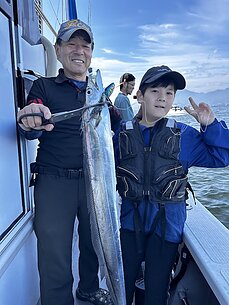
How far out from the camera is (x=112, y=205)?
1.37 m

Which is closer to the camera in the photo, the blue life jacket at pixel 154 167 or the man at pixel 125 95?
the blue life jacket at pixel 154 167

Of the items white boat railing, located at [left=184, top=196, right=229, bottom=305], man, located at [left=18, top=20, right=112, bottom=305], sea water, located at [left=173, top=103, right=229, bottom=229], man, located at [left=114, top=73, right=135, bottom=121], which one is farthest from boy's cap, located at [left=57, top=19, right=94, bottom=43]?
sea water, located at [left=173, top=103, right=229, bottom=229]

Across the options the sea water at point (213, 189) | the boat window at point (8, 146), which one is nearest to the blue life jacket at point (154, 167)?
the boat window at point (8, 146)

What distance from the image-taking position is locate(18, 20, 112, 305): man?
173cm

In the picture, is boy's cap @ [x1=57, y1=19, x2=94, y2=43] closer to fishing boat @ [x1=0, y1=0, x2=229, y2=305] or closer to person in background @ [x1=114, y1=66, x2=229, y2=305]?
fishing boat @ [x1=0, y1=0, x2=229, y2=305]

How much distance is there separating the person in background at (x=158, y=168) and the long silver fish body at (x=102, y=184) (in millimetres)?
293

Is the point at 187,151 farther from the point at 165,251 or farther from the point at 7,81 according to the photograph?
the point at 7,81

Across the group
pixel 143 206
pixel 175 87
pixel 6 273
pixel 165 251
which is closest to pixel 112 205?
pixel 143 206

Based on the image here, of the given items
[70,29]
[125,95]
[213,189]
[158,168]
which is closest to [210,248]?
[158,168]

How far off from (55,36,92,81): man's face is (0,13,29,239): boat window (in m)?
0.33

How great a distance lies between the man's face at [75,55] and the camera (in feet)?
5.86

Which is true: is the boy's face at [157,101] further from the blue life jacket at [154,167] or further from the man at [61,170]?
the man at [61,170]

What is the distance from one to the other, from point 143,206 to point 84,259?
30.9 inches

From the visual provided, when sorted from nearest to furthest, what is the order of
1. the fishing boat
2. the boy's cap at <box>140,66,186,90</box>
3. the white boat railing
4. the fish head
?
the fish head < the white boat railing < the fishing boat < the boy's cap at <box>140,66,186,90</box>
